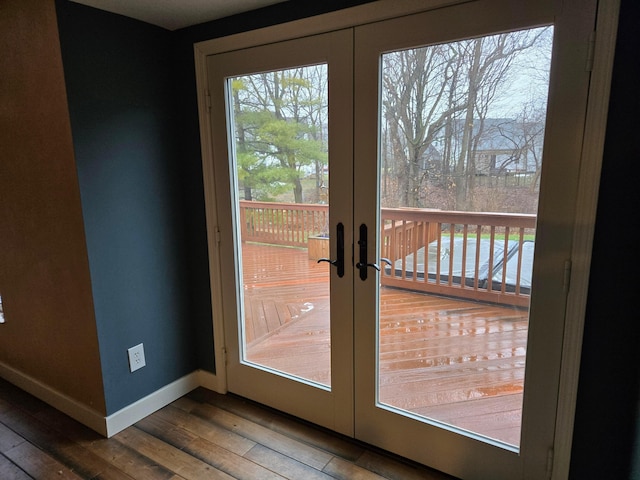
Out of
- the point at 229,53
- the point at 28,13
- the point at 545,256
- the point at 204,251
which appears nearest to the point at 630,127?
the point at 545,256

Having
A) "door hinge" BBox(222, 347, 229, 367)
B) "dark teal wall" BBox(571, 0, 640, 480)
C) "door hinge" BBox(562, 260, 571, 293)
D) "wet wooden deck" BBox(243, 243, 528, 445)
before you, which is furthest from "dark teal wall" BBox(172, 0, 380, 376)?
"door hinge" BBox(562, 260, 571, 293)

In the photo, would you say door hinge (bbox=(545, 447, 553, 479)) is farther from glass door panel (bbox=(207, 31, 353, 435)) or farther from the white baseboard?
the white baseboard

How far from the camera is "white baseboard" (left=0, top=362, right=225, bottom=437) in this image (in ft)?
7.25

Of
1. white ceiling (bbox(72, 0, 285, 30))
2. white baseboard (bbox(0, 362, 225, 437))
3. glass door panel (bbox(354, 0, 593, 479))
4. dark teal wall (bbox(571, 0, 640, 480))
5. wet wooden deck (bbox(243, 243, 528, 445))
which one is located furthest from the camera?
white baseboard (bbox(0, 362, 225, 437))

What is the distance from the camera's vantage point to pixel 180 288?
2.52 metres

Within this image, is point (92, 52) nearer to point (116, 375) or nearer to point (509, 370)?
point (116, 375)

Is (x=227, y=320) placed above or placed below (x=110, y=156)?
below

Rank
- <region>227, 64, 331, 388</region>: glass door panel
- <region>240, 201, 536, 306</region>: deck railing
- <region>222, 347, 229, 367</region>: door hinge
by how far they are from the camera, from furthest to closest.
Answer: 1. <region>222, 347, 229, 367</region>: door hinge
2. <region>227, 64, 331, 388</region>: glass door panel
3. <region>240, 201, 536, 306</region>: deck railing

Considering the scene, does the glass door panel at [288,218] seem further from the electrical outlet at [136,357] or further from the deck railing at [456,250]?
the electrical outlet at [136,357]

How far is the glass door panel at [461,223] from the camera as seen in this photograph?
5.02 ft

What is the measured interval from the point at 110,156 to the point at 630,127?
7.19 ft

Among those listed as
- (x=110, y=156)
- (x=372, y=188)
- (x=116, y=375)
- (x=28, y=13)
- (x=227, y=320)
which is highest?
(x=28, y=13)

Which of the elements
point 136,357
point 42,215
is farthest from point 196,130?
point 136,357

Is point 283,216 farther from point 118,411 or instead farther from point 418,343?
point 118,411
